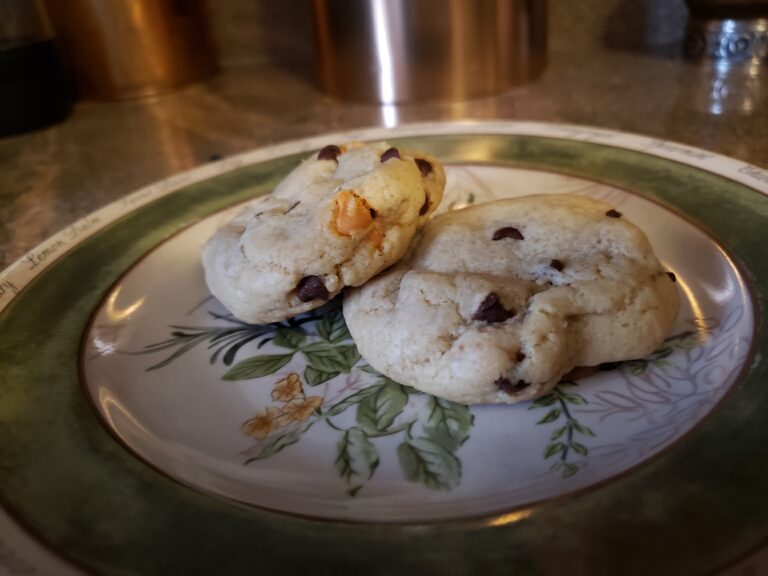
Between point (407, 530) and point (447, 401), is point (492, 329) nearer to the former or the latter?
point (447, 401)

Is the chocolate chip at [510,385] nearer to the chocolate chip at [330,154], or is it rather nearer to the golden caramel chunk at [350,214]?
the golden caramel chunk at [350,214]

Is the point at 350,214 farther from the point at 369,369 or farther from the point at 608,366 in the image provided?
the point at 608,366

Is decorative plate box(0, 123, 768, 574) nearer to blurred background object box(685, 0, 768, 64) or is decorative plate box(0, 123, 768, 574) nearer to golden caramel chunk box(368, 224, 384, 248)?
golden caramel chunk box(368, 224, 384, 248)

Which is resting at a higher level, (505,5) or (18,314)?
(505,5)

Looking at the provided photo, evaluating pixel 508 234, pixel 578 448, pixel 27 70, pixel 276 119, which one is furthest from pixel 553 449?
pixel 27 70

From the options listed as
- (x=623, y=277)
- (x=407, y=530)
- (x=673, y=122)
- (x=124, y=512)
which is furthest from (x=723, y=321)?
(x=673, y=122)

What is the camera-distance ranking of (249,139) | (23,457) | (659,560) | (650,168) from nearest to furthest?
(659,560)
(23,457)
(650,168)
(249,139)

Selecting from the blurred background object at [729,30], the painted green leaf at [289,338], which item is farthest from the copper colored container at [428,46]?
the painted green leaf at [289,338]
